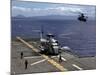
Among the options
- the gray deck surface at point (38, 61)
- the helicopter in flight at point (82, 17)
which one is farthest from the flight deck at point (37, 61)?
the helicopter in flight at point (82, 17)

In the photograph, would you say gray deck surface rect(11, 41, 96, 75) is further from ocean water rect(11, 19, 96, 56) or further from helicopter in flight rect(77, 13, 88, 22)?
helicopter in flight rect(77, 13, 88, 22)

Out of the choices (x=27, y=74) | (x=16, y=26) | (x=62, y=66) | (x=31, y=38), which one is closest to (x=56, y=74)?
(x=62, y=66)

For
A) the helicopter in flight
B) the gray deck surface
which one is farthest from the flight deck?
the helicopter in flight

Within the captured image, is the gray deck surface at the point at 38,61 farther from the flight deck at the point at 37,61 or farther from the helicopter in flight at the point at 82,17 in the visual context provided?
the helicopter in flight at the point at 82,17

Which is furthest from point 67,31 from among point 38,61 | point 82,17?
point 38,61

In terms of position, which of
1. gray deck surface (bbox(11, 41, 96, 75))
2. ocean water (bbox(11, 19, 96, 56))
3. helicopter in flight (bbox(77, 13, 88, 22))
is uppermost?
helicopter in flight (bbox(77, 13, 88, 22))

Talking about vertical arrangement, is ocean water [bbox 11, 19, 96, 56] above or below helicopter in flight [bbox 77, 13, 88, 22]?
below

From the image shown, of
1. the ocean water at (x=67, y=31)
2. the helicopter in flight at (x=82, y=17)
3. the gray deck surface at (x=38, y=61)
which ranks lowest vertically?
the gray deck surface at (x=38, y=61)

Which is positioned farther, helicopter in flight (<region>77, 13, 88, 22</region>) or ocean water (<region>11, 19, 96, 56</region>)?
helicopter in flight (<region>77, 13, 88, 22</region>)
